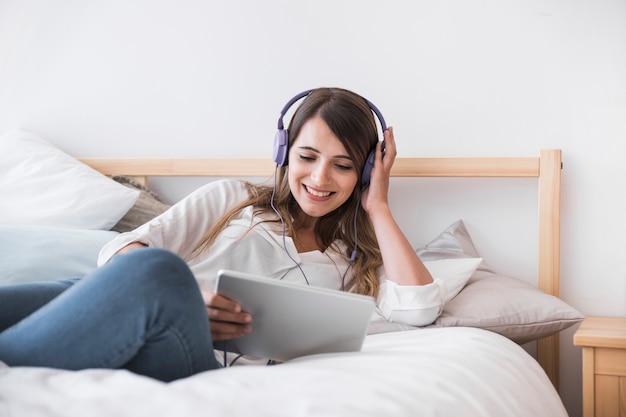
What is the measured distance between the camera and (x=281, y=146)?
1.64 metres

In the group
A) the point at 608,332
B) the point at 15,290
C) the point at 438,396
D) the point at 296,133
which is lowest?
the point at 608,332

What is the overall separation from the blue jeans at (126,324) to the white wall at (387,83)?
1.12m

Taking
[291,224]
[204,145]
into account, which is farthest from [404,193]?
[204,145]

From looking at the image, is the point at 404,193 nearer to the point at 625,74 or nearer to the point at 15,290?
the point at 625,74

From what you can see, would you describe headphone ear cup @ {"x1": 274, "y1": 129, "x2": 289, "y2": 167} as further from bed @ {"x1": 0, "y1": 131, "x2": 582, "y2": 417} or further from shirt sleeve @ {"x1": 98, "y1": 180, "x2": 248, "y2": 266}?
bed @ {"x1": 0, "y1": 131, "x2": 582, "y2": 417}

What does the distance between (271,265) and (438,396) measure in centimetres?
72

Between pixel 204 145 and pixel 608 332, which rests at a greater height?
pixel 204 145

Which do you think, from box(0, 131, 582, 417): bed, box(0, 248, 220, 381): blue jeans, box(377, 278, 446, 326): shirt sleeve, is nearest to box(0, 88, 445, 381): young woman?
box(377, 278, 446, 326): shirt sleeve

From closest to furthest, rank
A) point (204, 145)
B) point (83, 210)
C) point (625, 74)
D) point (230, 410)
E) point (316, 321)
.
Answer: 1. point (230, 410)
2. point (316, 321)
3. point (625, 74)
4. point (83, 210)
5. point (204, 145)

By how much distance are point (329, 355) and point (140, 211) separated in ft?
3.38

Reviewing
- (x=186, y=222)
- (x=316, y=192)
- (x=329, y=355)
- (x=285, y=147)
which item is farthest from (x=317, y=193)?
(x=329, y=355)

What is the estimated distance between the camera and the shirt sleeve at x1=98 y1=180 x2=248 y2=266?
1469mm

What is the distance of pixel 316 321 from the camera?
105cm

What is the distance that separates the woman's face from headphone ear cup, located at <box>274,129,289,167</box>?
0.07 ft
